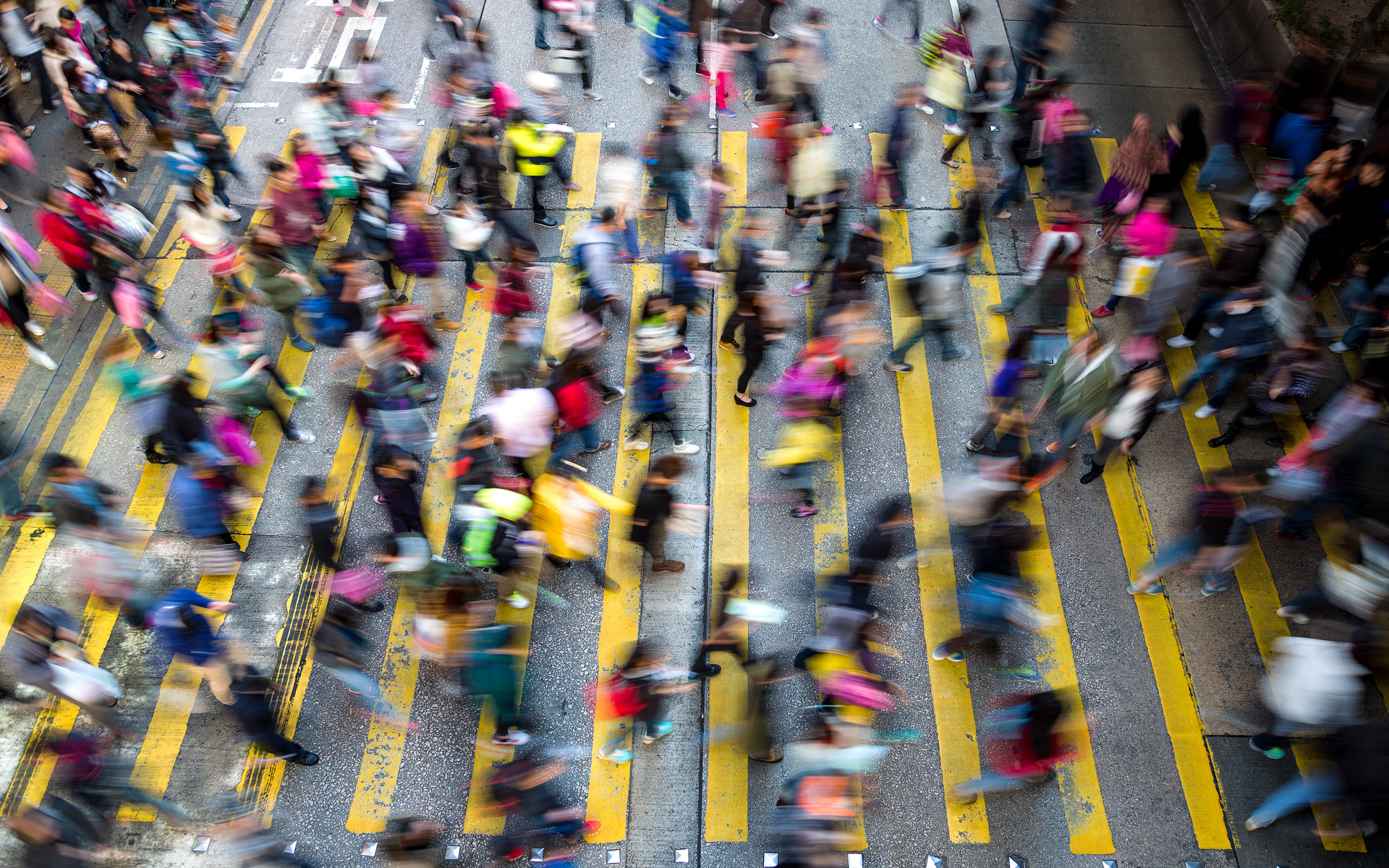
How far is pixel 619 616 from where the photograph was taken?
26.5 feet

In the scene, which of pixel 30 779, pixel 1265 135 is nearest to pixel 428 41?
pixel 30 779

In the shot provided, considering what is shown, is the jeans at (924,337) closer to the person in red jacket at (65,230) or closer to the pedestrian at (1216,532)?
the pedestrian at (1216,532)

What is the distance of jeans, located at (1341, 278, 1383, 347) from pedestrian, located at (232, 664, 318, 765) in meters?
11.5

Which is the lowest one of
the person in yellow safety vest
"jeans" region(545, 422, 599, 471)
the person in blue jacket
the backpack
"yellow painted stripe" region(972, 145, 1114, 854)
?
"yellow painted stripe" region(972, 145, 1114, 854)

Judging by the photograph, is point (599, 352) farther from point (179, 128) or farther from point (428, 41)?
point (428, 41)

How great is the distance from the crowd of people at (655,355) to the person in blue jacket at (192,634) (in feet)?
0.08

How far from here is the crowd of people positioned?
672cm

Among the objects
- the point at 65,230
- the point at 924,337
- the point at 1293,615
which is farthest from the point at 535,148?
the point at 1293,615

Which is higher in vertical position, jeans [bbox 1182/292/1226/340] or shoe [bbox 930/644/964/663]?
jeans [bbox 1182/292/1226/340]

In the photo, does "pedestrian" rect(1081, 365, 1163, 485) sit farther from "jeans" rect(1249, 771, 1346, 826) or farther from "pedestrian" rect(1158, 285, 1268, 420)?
"jeans" rect(1249, 771, 1346, 826)

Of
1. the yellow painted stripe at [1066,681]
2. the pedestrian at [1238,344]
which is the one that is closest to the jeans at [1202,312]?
the pedestrian at [1238,344]

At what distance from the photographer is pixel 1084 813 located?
700 centimetres

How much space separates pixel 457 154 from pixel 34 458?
651 cm

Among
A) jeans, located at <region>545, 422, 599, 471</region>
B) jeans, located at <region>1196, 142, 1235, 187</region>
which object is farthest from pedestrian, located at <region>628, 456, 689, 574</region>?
jeans, located at <region>1196, 142, 1235, 187</region>
